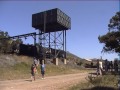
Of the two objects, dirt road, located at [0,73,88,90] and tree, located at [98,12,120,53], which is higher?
tree, located at [98,12,120,53]

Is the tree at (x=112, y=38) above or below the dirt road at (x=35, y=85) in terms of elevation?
above

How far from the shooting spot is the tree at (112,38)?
41.5 m

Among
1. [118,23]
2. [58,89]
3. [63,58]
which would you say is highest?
[118,23]

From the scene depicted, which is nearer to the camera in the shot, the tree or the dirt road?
the dirt road

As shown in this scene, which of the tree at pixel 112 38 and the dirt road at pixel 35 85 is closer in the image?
the dirt road at pixel 35 85

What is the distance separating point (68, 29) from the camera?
60062 mm

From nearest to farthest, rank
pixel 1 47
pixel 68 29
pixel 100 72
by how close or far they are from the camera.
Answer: pixel 100 72
pixel 68 29
pixel 1 47

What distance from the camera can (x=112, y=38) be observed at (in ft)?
136

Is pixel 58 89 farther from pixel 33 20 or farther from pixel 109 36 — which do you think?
pixel 33 20

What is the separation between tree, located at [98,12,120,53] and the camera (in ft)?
136

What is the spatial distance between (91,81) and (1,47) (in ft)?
167

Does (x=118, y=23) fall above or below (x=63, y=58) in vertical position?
above

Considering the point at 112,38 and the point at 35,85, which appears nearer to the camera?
the point at 35,85

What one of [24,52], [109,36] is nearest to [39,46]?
[24,52]
